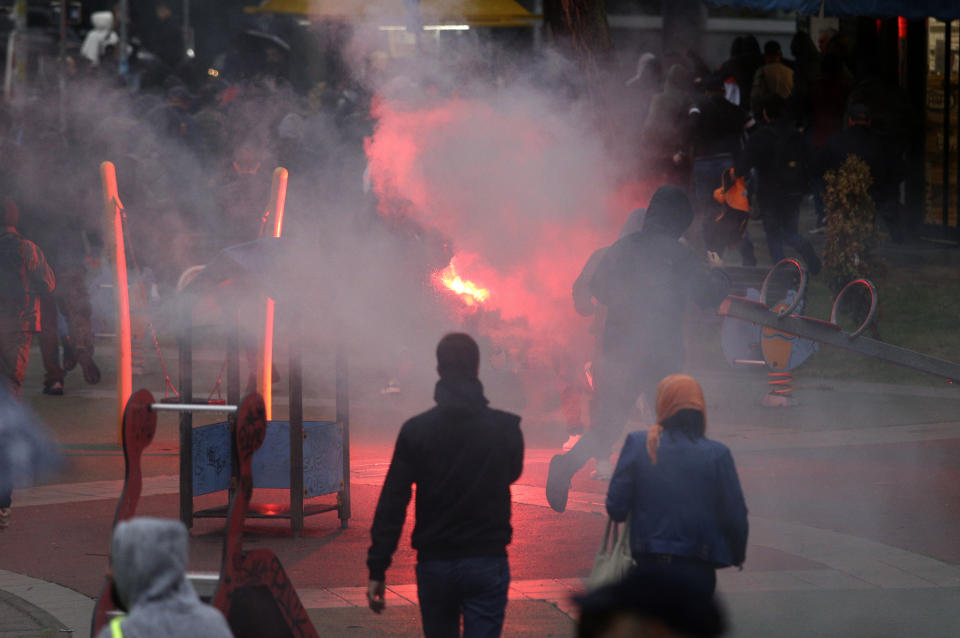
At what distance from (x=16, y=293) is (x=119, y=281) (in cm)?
70

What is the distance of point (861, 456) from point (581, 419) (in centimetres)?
212

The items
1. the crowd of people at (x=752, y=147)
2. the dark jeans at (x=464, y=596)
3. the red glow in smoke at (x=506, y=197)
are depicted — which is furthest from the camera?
the crowd of people at (x=752, y=147)

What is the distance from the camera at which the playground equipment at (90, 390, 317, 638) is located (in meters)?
5.01

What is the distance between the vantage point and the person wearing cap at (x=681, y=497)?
4.95 metres

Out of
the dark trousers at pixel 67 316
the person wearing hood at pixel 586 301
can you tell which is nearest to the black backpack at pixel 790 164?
the person wearing hood at pixel 586 301

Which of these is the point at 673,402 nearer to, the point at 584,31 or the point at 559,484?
the point at 559,484

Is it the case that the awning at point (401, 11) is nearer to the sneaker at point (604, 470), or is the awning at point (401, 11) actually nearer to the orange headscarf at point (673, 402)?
the sneaker at point (604, 470)

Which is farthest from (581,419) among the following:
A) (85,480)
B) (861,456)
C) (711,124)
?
(711,124)

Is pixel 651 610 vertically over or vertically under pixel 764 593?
over

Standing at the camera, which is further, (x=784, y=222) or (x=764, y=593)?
(x=784, y=222)

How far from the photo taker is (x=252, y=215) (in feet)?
44.3

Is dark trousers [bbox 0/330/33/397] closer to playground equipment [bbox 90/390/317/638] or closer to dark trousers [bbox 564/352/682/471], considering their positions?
dark trousers [bbox 564/352/682/471]

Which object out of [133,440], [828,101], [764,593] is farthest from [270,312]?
[828,101]

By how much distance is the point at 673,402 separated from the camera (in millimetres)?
5059
